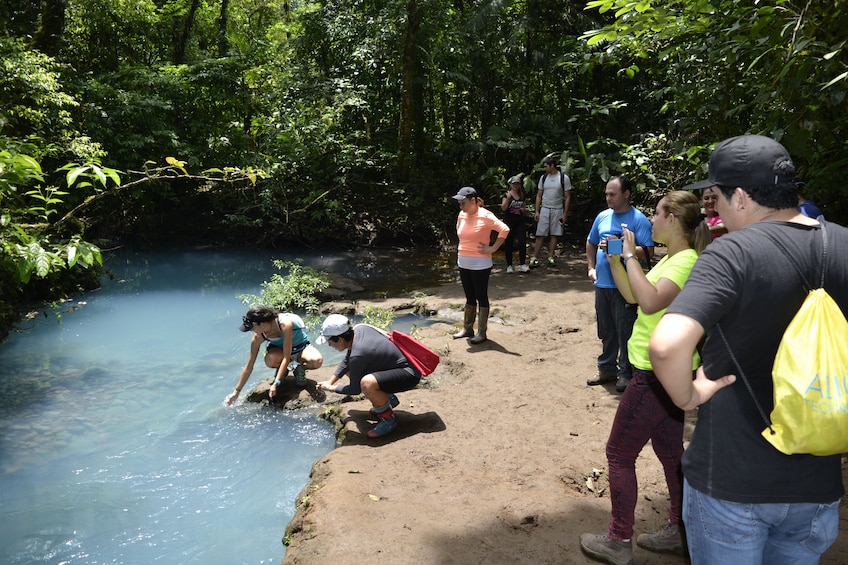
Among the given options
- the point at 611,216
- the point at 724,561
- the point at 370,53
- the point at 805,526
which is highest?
the point at 370,53

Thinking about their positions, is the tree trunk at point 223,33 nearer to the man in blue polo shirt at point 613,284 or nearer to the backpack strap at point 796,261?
the man in blue polo shirt at point 613,284

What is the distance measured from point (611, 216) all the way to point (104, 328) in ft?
28.3

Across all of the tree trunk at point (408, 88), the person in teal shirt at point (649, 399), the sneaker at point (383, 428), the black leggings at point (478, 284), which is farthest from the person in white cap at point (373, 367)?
the tree trunk at point (408, 88)

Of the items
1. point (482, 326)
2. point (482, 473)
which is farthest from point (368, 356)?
point (482, 326)

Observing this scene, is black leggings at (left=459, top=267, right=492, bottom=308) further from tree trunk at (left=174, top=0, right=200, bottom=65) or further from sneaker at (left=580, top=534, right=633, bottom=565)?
tree trunk at (left=174, top=0, right=200, bottom=65)

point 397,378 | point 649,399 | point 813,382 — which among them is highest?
point 813,382

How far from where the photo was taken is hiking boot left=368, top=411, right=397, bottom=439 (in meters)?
5.85

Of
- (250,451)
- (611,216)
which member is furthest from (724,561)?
(250,451)

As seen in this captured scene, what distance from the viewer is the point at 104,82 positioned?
15945mm

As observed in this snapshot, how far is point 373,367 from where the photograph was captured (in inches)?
227

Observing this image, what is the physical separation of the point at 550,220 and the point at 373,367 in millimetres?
6718

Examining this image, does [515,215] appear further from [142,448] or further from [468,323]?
[142,448]

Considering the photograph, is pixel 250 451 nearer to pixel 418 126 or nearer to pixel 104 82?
pixel 104 82

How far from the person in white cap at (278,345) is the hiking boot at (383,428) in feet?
4.67
